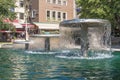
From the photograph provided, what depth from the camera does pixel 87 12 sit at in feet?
157

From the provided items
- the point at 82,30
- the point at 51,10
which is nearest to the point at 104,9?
the point at 82,30

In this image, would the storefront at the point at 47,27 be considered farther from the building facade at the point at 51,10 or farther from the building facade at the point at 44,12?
the building facade at the point at 51,10

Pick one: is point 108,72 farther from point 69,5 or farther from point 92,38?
point 69,5

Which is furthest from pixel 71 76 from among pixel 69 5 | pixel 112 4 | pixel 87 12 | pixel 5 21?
pixel 69 5

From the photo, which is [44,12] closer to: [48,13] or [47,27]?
[48,13]

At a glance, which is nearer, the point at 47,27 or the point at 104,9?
the point at 104,9

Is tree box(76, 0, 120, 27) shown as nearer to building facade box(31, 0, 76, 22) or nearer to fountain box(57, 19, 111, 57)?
fountain box(57, 19, 111, 57)

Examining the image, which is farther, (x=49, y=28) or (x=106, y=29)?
(x=49, y=28)

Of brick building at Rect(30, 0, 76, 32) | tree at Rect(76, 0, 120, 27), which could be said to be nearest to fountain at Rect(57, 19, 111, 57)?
tree at Rect(76, 0, 120, 27)

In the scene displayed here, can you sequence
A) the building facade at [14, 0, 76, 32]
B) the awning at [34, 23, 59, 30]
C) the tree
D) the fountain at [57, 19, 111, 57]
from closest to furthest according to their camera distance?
the fountain at [57, 19, 111, 57]
the tree
the awning at [34, 23, 59, 30]
the building facade at [14, 0, 76, 32]

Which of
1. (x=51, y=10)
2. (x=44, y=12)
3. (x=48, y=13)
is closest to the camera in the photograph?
(x=44, y=12)

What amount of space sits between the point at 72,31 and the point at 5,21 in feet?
77.8

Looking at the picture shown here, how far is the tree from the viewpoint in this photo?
4344 centimetres

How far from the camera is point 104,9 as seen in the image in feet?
147
